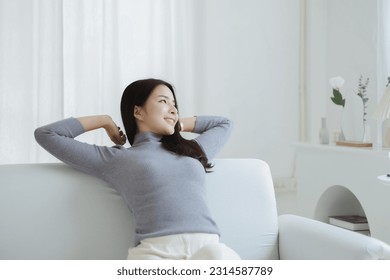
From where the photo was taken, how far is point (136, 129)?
6.56 feet

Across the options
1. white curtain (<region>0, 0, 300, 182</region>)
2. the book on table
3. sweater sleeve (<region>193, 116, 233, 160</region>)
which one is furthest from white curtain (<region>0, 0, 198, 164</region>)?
sweater sleeve (<region>193, 116, 233, 160</region>)

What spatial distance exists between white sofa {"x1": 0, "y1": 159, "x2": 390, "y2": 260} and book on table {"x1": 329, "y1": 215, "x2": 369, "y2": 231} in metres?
1.14

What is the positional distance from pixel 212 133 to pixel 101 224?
1.79 feet

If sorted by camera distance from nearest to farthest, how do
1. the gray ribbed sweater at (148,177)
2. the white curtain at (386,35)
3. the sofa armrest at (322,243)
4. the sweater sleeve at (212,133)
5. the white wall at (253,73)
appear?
the sofa armrest at (322,243)
the gray ribbed sweater at (148,177)
the sweater sleeve at (212,133)
the white curtain at (386,35)
the white wall at (253,73)

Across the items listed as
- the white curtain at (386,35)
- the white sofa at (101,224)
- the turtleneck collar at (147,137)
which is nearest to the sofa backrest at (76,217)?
the white sofa at (101,224)

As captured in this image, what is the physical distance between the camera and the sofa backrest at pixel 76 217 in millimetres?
1700

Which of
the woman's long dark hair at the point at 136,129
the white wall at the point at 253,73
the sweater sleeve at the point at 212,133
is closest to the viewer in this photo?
the woman's long dark hair at the point at 136,129

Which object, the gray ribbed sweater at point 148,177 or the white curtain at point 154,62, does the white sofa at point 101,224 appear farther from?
the white curtain at point 154,62

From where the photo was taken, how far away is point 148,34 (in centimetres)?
340

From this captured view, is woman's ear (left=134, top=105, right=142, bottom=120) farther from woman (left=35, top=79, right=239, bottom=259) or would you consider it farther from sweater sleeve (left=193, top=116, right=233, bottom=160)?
sweater sleeve (left=193, top=116, right=233, bottom=160)

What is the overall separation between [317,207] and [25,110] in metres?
1.78

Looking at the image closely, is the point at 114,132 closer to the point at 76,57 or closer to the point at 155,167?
the point at 155,167

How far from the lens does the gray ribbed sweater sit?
169cm

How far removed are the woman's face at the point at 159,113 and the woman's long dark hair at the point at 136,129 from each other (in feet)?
0.06
